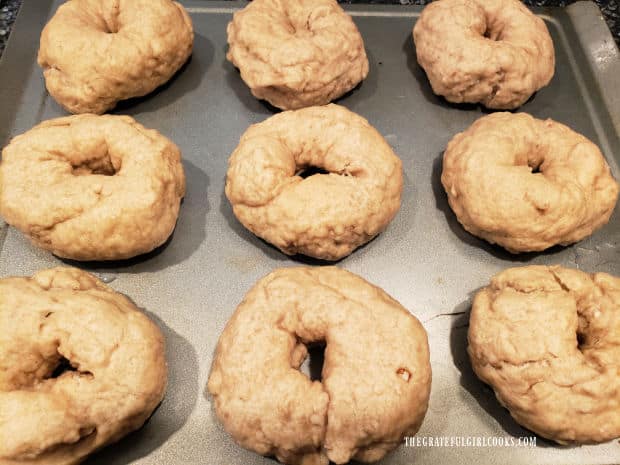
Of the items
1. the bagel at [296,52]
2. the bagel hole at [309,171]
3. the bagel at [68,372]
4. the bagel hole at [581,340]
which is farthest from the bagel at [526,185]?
the bagel at [68,372]

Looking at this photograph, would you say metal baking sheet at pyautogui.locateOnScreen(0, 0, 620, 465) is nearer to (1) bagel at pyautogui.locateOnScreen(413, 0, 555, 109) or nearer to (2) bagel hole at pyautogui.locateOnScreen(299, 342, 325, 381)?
(1) bagel at pyautogui.locateOnScreen(413, 0, 555, 109)

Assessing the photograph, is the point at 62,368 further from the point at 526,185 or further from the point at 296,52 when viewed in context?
the point at 526,185

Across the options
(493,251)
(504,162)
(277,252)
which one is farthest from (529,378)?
(277,252)

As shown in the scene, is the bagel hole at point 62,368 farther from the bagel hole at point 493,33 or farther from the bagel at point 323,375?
the bagel hole at point 493,33

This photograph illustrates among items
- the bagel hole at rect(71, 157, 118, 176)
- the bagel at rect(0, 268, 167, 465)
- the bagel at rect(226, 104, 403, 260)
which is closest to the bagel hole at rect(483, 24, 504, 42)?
the bagel at rect(226, 104, 403, 260)

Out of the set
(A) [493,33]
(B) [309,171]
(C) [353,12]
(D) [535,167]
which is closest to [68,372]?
(B) [309,171]

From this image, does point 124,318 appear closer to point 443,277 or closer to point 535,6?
point 443,277
